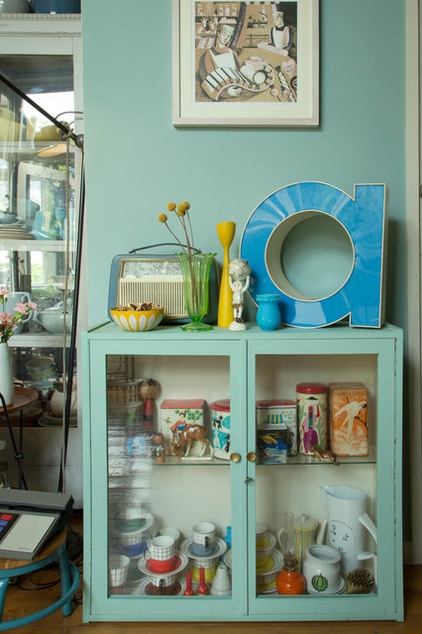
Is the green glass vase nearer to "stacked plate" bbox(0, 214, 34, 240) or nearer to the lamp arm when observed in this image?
the lamp arm

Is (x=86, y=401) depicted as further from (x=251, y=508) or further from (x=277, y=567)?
(x=277, y=567)

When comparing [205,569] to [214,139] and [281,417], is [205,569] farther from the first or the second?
[214,139]

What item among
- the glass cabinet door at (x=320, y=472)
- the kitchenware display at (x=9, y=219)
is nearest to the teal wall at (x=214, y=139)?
the glass cabinet door at (x=320, y=472)

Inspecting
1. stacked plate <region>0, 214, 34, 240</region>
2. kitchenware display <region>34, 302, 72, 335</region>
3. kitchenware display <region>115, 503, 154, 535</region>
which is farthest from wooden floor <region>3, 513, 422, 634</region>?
stacked plate <region>0, 214, 34, 240</region>

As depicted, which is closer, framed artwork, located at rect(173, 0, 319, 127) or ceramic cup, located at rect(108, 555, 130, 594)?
ceramic cup, located at rect(108, 555, 130, 594)

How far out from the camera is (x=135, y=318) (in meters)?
1.30

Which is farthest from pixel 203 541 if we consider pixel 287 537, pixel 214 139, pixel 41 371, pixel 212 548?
pixel 214 139

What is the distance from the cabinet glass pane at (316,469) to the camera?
136cm

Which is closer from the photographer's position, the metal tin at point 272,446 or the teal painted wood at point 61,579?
the teal painted wood at point 61,579

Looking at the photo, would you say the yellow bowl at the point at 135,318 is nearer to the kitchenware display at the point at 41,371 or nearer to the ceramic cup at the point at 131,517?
the ceramic cup at the point at 131,517

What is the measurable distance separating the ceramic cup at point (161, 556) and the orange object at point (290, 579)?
0.31m

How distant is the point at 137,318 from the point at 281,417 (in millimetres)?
528

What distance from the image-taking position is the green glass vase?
1.43 metres

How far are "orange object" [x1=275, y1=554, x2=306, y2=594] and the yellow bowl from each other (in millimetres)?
796
